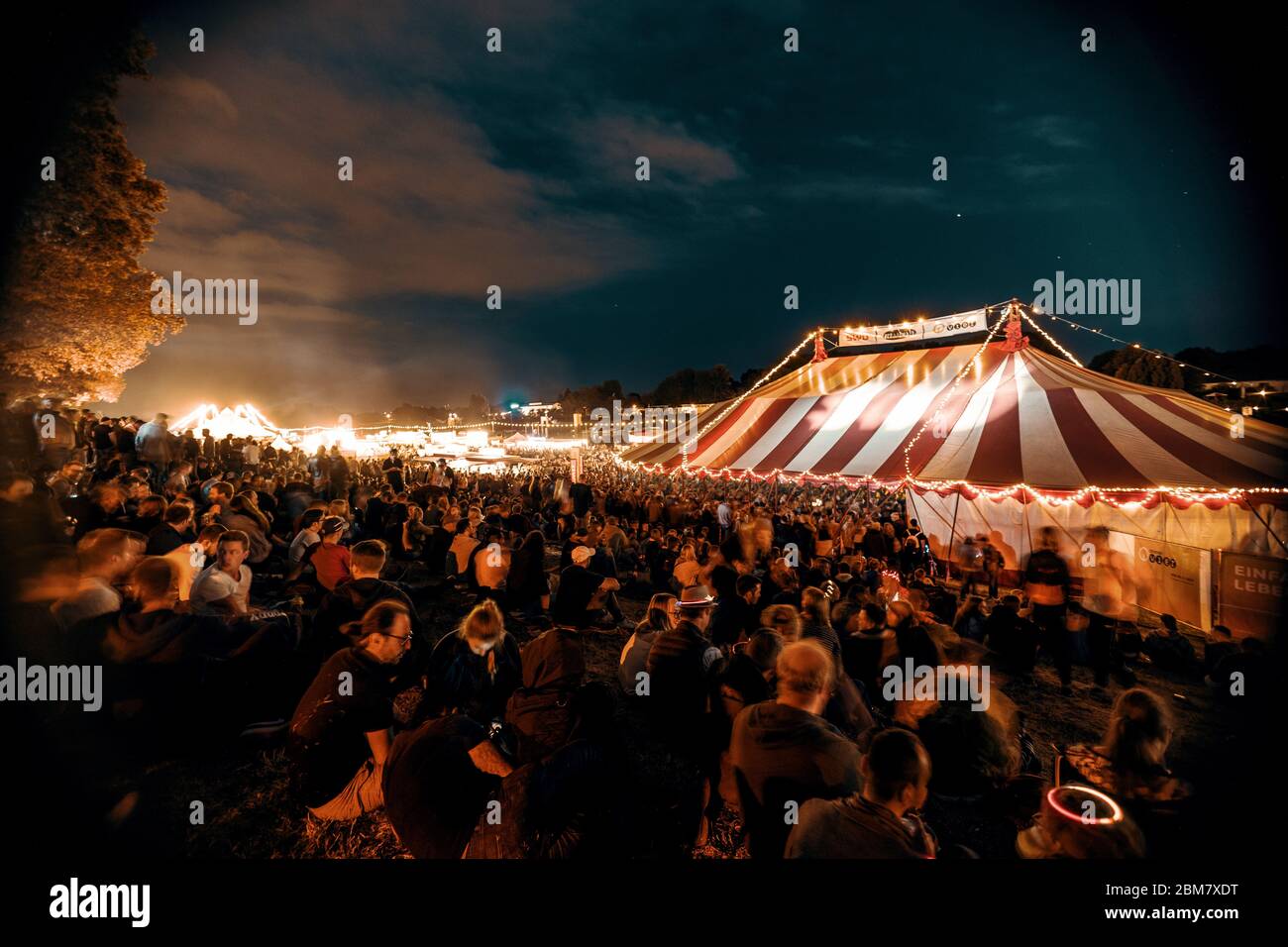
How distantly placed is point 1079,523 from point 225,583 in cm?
1140

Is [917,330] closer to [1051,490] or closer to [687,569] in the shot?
[1051,490]

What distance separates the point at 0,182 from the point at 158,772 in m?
9.90

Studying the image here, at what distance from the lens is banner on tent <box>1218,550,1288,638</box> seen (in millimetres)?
5676

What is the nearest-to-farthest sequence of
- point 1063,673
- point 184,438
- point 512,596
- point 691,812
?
1. point 691,812
2. point 1063,673
3. point 512,596
4. point 184,438

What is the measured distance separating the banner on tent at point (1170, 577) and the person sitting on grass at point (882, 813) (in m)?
6.70

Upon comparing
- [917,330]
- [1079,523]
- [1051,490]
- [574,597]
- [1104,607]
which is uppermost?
[917,330]

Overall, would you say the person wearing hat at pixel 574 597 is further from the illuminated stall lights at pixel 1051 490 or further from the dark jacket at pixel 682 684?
the illuminated stall lights at pixel 1051 490

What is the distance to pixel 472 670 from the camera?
3143 millimetres

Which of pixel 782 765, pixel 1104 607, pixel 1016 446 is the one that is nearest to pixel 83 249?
pixel 782 765

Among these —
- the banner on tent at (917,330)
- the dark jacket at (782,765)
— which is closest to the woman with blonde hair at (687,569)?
the dark jacket at (782,765)

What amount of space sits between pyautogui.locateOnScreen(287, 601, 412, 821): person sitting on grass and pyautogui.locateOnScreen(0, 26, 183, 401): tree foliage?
11404 millimetres

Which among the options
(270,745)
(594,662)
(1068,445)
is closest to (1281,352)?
(1068,445)

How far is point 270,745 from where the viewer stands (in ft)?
11.4

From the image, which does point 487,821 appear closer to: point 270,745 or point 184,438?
point 270,745
